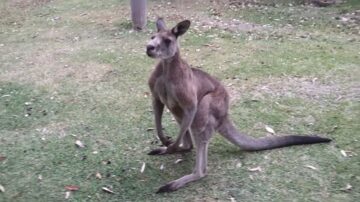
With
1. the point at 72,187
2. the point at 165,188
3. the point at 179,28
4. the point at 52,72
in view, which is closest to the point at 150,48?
the point at 179,28

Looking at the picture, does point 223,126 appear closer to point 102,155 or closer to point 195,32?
point 102,155

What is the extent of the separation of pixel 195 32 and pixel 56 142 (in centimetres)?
317

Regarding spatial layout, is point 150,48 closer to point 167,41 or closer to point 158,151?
point 167,41

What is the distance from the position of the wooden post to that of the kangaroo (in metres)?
3.37

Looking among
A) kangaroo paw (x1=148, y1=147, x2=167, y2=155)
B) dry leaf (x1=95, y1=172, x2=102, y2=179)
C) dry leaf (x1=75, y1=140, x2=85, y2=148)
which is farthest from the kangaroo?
dry leaf (x1=75, y1=140, x2=85, y2=148)

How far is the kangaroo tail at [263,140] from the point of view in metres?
3.43

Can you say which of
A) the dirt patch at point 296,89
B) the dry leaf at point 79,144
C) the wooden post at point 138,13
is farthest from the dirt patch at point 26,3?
the dry leaf at point 79,144

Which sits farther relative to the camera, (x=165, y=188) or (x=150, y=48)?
(x=165, y=188)

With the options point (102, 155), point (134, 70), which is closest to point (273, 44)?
point (134, 70)

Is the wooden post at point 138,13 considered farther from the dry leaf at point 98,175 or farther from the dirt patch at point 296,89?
the dry leaf at point 98,175

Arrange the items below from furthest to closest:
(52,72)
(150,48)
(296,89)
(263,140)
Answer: (52,72), (296,89), (263,140), (150,48)

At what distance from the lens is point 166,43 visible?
119 inches

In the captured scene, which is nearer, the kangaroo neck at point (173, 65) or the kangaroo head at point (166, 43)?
the kangaroo head at point (166, 43)

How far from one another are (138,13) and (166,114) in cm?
264
